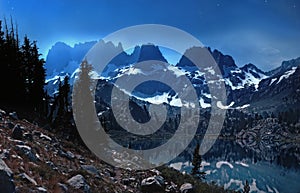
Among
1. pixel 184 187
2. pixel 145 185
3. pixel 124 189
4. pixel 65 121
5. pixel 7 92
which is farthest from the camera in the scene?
pixel 65 121

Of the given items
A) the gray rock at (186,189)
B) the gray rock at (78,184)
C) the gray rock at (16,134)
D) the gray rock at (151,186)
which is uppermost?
the gray rock at (16,134)

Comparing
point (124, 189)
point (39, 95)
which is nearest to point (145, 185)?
point (124, 189)

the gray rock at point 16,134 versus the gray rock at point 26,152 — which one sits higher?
the gray rock at point 16,134

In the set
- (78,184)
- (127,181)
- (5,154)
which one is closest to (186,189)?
(127,181)

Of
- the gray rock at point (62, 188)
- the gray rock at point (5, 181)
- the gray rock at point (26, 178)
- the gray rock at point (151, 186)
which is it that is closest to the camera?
the gray rock at point (5, 181)

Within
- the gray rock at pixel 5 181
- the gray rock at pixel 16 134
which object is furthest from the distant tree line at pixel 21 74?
the gray rock at pixel 5 181

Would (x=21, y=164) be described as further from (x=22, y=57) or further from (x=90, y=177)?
(x=22, y=57)

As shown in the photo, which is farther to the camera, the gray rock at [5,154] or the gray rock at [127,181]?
the gray rock at [127,181]

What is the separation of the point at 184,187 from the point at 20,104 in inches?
987

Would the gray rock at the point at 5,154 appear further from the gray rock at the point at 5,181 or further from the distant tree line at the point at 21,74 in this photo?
the distant tree line at the point at 21,74

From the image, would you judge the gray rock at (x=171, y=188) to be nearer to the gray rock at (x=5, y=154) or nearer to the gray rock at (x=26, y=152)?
the gray rock at (x=26, y=152)

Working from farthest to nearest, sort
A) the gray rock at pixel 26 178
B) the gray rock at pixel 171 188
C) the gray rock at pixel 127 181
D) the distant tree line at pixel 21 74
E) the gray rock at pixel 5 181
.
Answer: the distant tree line at pixel 21 74 → the gray rock at pixel 171 188 → the gray rock at pixel 127 181 → the gray rock at pixel 26 178 → the gray rock at pixel 5 181

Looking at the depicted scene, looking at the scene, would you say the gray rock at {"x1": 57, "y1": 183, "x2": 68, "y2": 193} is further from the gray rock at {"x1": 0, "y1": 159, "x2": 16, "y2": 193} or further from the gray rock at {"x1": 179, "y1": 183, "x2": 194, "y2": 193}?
the gray rock at {"x1": 179, "y1": 183, "x2": 194, "y2": 193}

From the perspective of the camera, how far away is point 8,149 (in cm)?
1669
